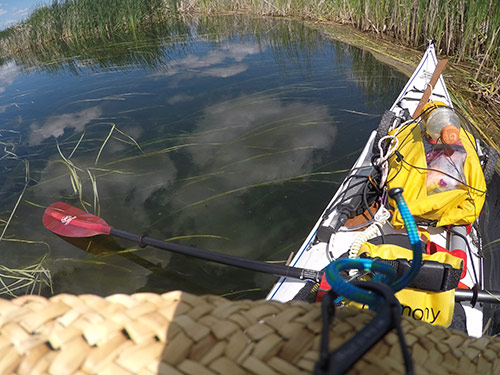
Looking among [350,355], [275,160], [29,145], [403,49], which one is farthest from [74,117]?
[403,49]

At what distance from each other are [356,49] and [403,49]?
1191 millimetres

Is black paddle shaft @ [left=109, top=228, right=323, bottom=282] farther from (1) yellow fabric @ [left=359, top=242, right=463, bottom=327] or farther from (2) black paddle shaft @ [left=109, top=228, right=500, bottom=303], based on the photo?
(1) yellow fabric @ [left=359, top=242, right=463, bottom=327]

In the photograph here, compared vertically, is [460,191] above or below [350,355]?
below

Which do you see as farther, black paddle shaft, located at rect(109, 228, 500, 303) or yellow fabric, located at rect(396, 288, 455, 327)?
black paddle shaft, located at rect(109, 228, 500, 303)

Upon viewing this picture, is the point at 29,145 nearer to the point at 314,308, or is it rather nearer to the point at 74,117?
the point at 74,117

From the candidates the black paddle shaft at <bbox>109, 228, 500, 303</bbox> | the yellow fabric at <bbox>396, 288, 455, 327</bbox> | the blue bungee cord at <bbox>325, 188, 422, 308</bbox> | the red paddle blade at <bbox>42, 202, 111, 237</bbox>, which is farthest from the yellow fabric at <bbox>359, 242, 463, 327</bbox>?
the red paddle blade at <bbox>42, 202, 111, 237</bbox>

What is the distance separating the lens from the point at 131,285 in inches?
123

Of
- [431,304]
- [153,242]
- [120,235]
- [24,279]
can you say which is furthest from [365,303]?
[24,279]

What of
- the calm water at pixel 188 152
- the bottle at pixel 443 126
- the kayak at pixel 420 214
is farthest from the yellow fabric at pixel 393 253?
the calm water at pixel 188 152

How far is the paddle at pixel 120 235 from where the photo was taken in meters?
2.20

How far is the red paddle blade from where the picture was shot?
3.35 metres

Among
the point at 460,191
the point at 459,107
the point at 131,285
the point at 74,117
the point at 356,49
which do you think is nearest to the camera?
the point at 460,191

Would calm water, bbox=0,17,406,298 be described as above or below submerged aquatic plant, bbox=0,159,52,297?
above

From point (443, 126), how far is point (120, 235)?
3.18 meters
